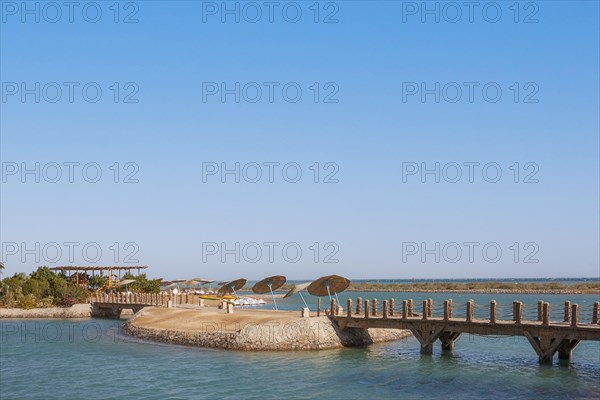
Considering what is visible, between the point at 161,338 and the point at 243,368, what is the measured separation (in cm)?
1210

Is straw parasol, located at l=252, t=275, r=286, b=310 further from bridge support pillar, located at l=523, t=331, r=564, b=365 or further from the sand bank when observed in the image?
bridge support pillar, located at l=523, t=331, r=564, b=365

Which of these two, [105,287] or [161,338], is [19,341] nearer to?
[161,338]

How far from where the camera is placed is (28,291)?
77.0 meters

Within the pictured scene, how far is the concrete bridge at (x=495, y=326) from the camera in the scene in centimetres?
3285

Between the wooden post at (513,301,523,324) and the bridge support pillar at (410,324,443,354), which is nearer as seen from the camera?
the wooden post at (513,301,523,324)

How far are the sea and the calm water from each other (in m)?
0.05

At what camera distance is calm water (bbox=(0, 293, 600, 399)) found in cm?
2756

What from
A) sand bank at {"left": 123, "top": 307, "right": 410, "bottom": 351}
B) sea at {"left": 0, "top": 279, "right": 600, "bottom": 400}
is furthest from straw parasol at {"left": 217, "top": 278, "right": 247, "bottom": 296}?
sea at {"left": 0, "top": 279, "right": 600, "bottom": 400}

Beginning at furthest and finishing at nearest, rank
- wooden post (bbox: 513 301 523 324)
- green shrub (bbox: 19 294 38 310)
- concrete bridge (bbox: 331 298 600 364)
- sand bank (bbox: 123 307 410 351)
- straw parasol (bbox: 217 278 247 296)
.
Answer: green shrub (bbox: 19 294 38 310) → straw parasol (bbox: 217 278 247 296) → sand bank (bbox: 123 307 410 351) → wooden post (bbox: 513 301 523 324) → concrete bridge (bbox: 331 298 600 364)

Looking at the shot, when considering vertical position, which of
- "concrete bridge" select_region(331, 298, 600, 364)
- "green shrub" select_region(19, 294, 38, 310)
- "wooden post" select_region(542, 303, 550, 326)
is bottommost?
"green shrub" select_region(19, 294, 38, 310)

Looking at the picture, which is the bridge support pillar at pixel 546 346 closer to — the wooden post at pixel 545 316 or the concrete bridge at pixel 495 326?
the concrete bridge at pixel 495 326

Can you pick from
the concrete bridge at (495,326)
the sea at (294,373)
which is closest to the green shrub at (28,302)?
the sea at (294,373)

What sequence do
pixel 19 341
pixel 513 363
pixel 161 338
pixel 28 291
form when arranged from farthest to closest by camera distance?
1. pixel 28 291
2. pixel 19 341
3. pixel 161 338
4. pixel 513 363

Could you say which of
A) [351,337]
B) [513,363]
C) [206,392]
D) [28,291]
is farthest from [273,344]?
[28,291]
